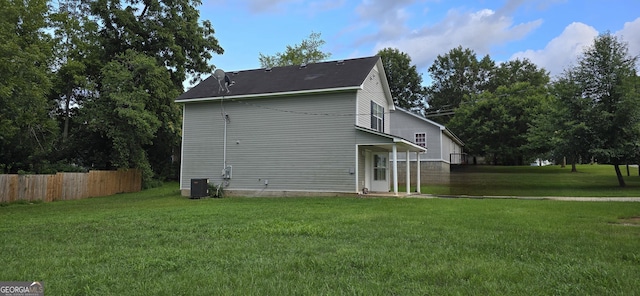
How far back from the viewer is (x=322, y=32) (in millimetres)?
36562

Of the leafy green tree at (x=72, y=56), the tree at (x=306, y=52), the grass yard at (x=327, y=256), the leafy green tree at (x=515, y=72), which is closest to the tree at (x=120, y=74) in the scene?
the leafy green tree at (x=72, y=56)

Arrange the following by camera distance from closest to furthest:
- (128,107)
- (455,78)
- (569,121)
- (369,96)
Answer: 1. (369,96)
2. (569,121)
3. (128,107)
4. (455,78)

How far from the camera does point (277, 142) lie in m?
16.7

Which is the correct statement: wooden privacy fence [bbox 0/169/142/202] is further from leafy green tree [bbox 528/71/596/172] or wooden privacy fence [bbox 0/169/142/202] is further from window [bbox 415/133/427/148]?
leafy green tree [bbox 528/71/596/172]

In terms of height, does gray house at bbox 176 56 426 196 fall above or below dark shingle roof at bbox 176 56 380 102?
below

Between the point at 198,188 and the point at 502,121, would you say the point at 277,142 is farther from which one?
the point at 502,121

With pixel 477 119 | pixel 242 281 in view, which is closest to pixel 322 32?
pixel 477 119

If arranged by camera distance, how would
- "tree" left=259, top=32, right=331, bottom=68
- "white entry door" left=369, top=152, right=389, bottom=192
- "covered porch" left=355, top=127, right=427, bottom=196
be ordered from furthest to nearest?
1. "tree" left=259, top=32, right=331, bottom=68
2. "white entry door" left=369, top=152, right=389, bottom=192
3. "covered porch" left=355, top=127, right=427, bottom=196

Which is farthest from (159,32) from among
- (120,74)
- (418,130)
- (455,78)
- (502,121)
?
(455,78)

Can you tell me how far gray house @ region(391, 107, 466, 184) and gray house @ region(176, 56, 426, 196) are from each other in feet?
27.7

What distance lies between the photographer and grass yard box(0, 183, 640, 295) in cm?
349

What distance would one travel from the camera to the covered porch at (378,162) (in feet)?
49.4

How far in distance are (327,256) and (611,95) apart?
68.8ft

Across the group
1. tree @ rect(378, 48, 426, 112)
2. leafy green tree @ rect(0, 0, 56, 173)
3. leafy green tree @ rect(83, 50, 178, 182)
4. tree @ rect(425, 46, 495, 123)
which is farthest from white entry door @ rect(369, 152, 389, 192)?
tree @ rect(425, 46, 495, 123)
